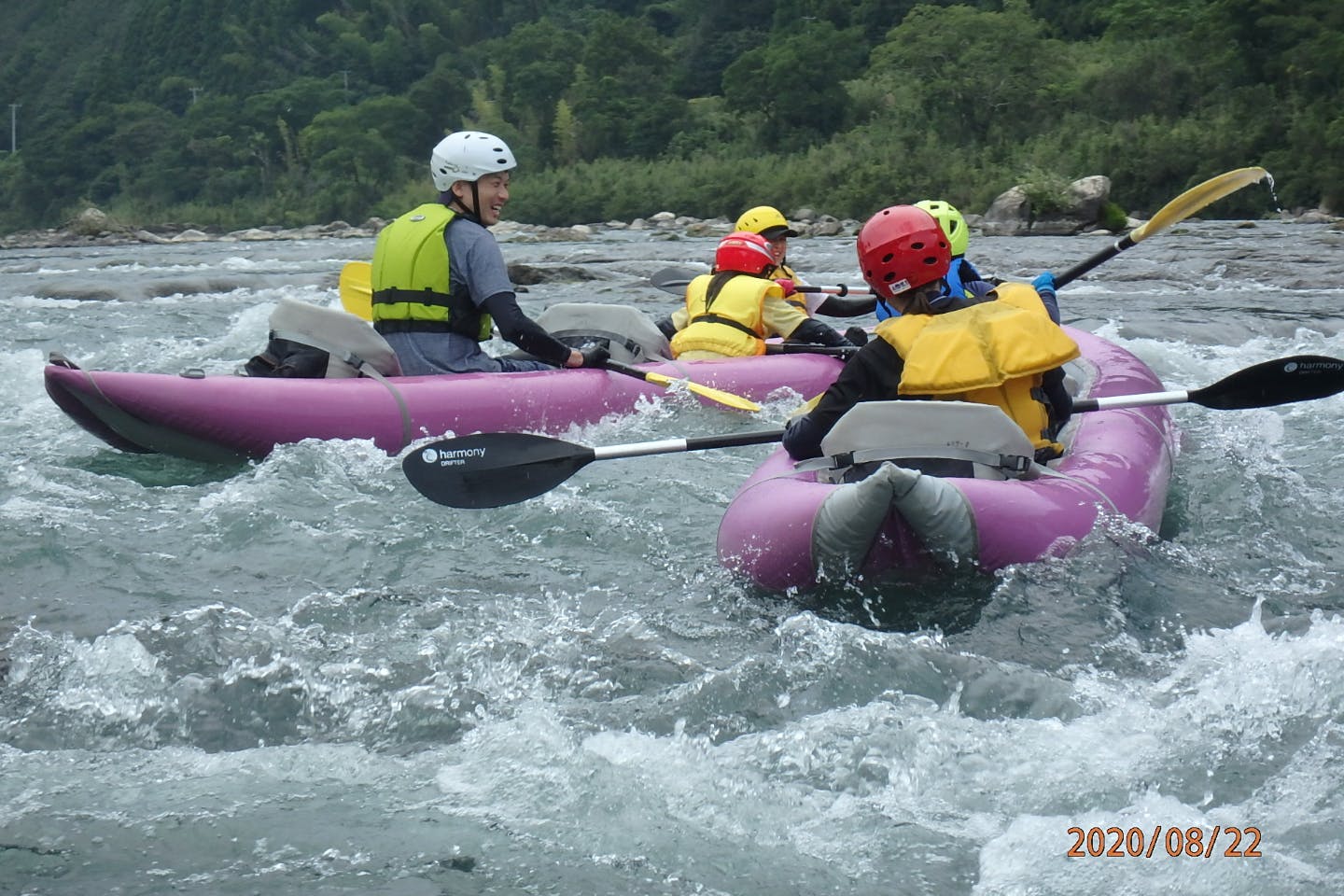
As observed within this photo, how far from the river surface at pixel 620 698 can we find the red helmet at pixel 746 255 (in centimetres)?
193

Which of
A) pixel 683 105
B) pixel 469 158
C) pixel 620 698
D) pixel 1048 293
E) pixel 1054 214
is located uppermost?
pixel 683 105

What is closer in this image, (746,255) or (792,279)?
(746,255)

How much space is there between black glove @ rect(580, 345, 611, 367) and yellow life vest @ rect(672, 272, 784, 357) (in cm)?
90

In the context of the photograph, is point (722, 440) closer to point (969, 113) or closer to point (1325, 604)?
point (1325, 604)

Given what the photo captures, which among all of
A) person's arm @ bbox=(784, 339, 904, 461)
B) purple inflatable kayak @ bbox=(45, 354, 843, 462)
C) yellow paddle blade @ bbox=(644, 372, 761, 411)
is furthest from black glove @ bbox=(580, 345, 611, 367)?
person's arm @ bbox=(784, 339, 904, 461)

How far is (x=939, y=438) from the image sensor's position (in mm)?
3869

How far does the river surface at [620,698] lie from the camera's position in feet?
8.67

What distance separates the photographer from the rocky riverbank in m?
19.1

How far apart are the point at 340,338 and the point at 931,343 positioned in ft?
9.09

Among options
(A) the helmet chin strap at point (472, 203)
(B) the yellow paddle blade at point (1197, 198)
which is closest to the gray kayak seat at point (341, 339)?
(A) the helmet chin strap at point (472, 203)

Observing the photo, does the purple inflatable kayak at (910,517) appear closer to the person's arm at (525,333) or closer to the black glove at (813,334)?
the person's arm at (525,333)

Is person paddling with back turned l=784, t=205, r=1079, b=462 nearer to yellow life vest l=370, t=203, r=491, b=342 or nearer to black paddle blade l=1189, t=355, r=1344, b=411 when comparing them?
black paddle blade l=1189, t=355, r=1344, b=411
